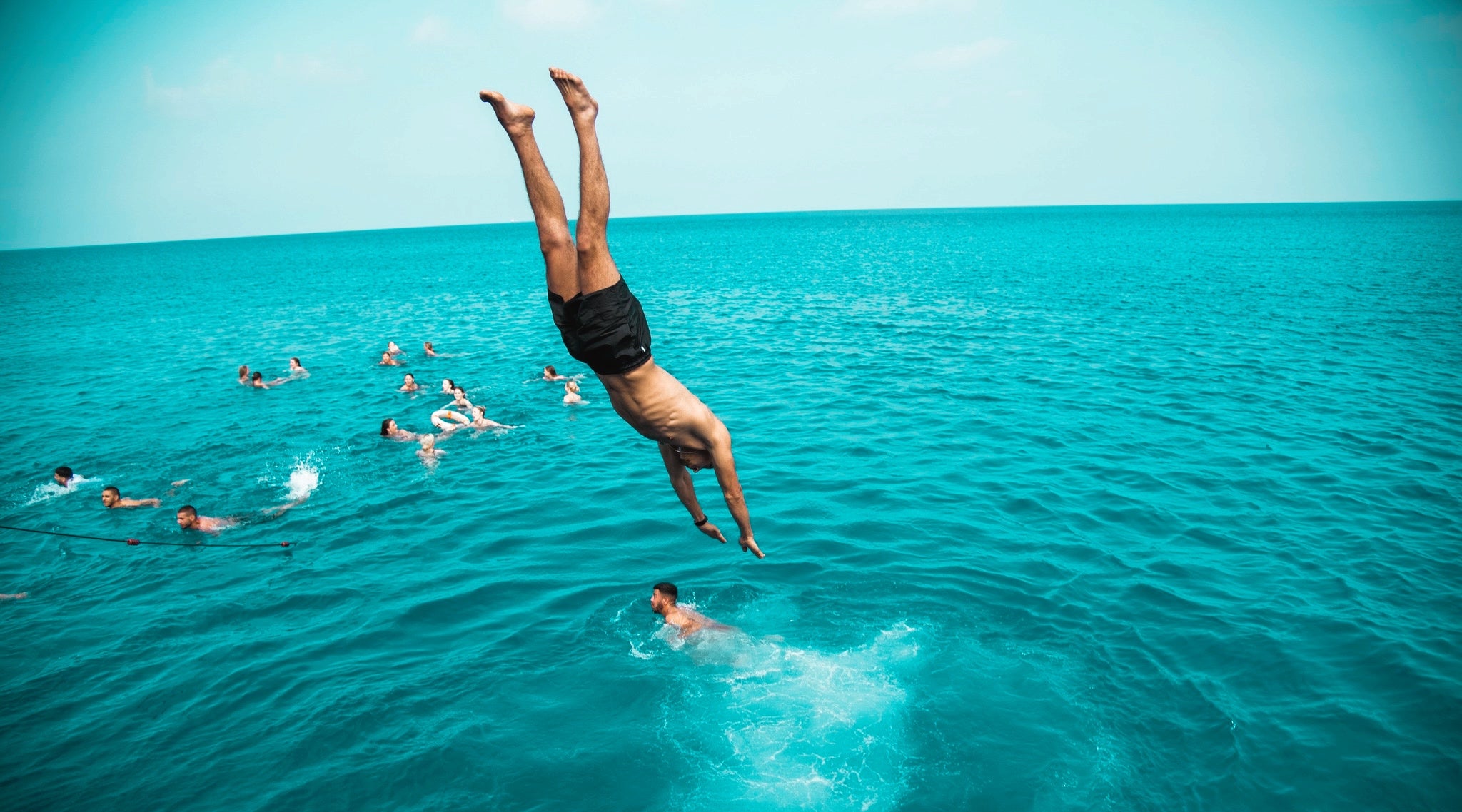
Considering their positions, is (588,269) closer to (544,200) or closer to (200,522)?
(544,200)

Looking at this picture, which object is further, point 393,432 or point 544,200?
point 393,432

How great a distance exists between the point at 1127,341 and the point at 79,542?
38785 millimetres

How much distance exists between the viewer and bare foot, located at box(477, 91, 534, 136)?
518 cm

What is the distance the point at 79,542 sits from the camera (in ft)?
57.3

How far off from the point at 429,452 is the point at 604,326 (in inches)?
728

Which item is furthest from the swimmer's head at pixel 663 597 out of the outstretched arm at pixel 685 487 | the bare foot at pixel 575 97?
the bare foot at pixel 575 97

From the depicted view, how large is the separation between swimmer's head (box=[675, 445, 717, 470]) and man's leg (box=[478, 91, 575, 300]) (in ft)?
5.78

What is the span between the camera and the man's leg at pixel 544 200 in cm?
531

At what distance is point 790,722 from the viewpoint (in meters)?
10.4

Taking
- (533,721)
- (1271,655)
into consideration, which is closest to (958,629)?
(1271,655)

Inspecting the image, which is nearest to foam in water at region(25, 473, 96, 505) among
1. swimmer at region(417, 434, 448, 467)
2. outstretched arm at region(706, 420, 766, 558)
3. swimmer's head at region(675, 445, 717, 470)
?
swimmer at region(417, 434, 448, 467)

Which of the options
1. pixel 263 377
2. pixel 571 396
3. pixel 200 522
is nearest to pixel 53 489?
pixel 200 522

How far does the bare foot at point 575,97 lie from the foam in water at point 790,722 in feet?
25.8

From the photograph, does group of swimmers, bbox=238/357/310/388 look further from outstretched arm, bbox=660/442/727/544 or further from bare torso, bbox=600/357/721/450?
bare torso, bbox=600/357/721/450
